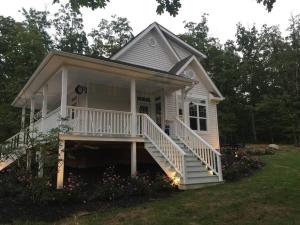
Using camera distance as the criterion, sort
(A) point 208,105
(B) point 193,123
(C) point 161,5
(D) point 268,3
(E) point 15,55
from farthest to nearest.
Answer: (E) point 15,55
(A) point 208,105
(B) point 193,123
(C) point 161,5
(D) point 268,3

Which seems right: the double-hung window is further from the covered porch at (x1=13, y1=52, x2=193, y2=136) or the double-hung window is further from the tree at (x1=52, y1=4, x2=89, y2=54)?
the tree at (x1=52, y1=4, x2=89, y2=54)

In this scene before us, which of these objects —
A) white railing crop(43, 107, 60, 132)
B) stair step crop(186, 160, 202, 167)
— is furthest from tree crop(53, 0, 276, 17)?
stair step crop(186, 160, 202, 167)

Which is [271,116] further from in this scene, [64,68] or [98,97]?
[64,68]

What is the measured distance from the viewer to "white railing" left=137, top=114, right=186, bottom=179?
9000mm

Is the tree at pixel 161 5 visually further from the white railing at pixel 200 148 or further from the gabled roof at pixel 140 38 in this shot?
the gabled roof at pixel 140 38

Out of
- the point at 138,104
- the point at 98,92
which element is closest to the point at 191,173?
the point at 138,104

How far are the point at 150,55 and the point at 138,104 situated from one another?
3.23 metres

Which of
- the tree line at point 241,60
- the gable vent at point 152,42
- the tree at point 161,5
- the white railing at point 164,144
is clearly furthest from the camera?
the tree line at point 241,60

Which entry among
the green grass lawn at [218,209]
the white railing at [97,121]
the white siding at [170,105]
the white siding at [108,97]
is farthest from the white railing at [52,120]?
the white siding at [170,105]

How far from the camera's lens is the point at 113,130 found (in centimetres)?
1006

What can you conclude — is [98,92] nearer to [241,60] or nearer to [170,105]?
[170,105]

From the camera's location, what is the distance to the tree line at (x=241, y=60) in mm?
30447

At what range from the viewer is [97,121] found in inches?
382

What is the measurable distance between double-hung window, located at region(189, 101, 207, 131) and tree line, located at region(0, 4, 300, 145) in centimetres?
1313
